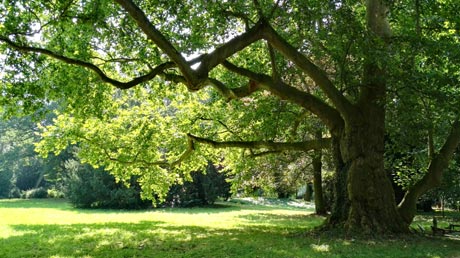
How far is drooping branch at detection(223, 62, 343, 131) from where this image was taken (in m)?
13.3

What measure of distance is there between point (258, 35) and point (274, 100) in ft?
16.5

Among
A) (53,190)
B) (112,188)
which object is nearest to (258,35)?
(112,188)

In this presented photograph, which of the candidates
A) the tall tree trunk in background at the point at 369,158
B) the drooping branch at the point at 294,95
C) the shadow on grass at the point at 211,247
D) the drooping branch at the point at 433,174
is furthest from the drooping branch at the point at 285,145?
the shadow on grass at the point at 211,247

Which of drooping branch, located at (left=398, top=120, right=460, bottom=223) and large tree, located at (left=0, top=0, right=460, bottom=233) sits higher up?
large tree, located at (left=0, top=0, right=460, bottom=233)

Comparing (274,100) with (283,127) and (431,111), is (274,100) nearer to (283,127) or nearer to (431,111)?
(283,127)

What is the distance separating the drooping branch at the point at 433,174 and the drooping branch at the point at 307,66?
357 cm

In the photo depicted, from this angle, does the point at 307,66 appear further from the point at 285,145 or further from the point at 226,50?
the point at 285,145

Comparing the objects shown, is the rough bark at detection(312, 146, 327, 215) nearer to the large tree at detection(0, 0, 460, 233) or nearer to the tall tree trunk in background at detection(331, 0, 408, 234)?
the large tree at detection(0, 0, 460, 233)

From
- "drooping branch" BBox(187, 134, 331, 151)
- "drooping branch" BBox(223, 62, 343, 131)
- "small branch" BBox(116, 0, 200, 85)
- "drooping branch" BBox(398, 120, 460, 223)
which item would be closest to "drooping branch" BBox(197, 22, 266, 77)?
"small branch" BBox(116, 0, 200, 85)

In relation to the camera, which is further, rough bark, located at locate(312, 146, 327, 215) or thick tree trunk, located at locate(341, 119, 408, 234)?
rough bark, located at locate(312, 146, 327, 215)

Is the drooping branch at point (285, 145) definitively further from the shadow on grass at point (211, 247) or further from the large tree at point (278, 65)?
the shadow on grass at point (211, 247)

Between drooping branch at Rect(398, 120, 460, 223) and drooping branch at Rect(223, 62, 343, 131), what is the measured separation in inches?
134

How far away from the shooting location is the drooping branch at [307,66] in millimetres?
12516

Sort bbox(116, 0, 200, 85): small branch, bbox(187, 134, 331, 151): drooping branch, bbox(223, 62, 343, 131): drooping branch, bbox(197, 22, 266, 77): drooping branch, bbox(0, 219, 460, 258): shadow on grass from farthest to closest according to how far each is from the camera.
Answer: bbox(187, 134, 331, 151): drooping branch → bbox(223, 62, 343, 131): drooping branch → bbox(197, 22, 266, 77): drooping branch → bbox(0, 219, 460, 258): shadow on grass → bbox(116, 0, 200, 85): small branch
